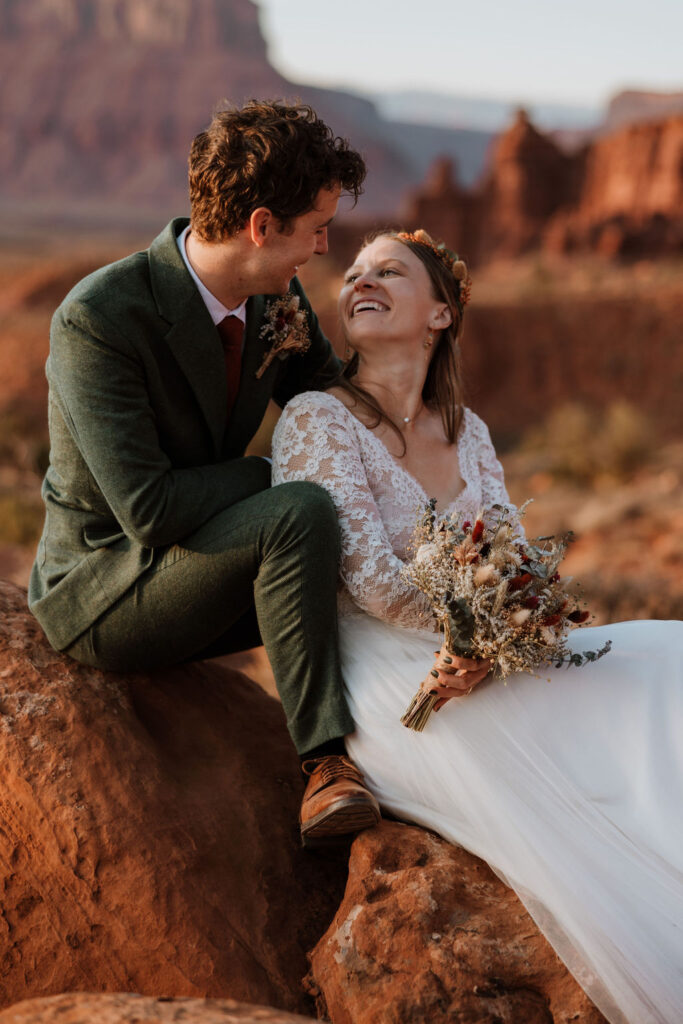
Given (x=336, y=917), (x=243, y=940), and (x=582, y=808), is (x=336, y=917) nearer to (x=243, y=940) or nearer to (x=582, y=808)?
(x=243, y=940)

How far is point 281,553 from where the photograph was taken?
2.98 metres

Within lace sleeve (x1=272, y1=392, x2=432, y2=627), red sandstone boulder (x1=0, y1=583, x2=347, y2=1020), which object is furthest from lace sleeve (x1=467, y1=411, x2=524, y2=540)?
red sandstone boulder (x1=0, y1=583, x2=347, y2=1020)

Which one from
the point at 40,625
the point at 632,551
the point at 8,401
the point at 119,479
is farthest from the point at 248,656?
the point at 8,401

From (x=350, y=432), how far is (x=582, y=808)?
1.40 meters

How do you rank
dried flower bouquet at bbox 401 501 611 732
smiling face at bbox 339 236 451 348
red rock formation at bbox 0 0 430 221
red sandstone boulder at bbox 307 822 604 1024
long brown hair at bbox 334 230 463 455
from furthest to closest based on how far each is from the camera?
red rock formation at bbox 0 0 430 221 < long brown hair at bbox 334 230 463 455 < smiling face at bbox 339 236 451 348 < dried flower bouquet at bbox 401 501 611 732 < red sandstone boulder at bbox 307 822 604 1024

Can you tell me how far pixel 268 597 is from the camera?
3014 mm

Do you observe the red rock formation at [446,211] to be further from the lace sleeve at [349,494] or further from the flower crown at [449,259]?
the lace sleeve at [349,494]

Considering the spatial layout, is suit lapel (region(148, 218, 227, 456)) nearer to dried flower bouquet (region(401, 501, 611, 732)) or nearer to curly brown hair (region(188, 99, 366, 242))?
curly brown hair (region(188, 99, 366, 242))

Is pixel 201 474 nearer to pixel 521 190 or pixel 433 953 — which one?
pixel 433 953

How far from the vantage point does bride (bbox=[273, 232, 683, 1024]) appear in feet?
8.78

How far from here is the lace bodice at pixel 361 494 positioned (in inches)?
124

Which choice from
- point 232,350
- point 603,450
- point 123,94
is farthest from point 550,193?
point 123,94

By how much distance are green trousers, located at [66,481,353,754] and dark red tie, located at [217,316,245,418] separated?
1.95 feet

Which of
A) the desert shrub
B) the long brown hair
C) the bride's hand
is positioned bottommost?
the desert shrub
